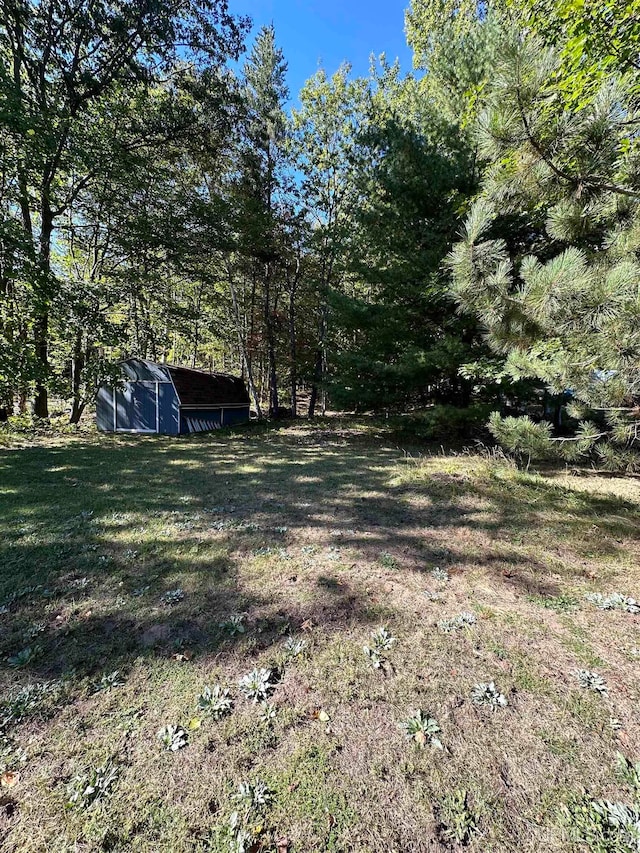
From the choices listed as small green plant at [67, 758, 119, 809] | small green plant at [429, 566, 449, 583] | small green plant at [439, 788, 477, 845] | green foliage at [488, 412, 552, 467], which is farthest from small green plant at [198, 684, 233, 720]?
green foliage at [488, 412, 552, 467]

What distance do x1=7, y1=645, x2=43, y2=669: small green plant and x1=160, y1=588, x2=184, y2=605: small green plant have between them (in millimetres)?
708

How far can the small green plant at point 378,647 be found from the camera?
2.02 meters

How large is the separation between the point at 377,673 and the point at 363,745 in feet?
1.32

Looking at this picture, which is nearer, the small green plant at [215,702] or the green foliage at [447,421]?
the small green plant at [215,702]

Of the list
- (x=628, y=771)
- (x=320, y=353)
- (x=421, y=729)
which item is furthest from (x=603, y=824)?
(x=320, y=353)

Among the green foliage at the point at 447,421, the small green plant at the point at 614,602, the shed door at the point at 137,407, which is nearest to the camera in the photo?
the small green plant at the point at 614,602

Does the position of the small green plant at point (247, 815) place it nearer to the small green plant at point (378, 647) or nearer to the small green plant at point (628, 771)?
the small green plant at point (378, 647)

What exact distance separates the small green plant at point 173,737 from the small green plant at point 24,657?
1.01 meters

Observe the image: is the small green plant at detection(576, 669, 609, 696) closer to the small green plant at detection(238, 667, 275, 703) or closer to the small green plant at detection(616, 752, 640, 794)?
the small green plant at detection(616, 752, 640, 794)

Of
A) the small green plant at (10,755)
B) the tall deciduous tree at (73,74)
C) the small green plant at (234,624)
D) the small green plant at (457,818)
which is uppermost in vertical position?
the tall deciduous tree at (73,74)

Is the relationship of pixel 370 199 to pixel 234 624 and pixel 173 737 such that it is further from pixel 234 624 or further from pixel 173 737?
pixel 173 737

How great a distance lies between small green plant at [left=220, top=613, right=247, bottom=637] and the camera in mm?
2262

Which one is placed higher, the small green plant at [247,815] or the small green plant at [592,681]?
the small green plant at [592,681]

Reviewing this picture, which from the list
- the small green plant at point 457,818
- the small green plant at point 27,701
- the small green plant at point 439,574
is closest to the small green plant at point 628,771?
the small green plant at point 457,818
